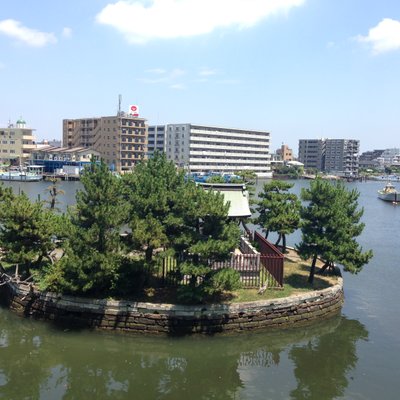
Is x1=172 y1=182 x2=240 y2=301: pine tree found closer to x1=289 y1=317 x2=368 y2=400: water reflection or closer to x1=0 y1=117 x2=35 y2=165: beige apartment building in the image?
x1=289 y1=317 x2=368 y2=400: water reflection

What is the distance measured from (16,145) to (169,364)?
124 meters

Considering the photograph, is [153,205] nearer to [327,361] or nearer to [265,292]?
[265,292]

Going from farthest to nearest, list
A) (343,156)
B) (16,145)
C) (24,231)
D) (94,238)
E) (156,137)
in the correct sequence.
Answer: (343,156)
(156,137)
(16,145)
(24,231)
(94,238)

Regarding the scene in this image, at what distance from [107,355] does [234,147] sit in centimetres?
13929

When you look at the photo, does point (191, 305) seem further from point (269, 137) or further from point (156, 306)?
point (269, 137)

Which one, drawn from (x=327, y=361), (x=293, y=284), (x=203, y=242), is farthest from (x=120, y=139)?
(x=327, y=361)

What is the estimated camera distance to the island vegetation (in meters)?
18.8

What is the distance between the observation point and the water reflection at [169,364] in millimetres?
15461

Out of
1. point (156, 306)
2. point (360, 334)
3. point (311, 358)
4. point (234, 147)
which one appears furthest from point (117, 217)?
point (234, 147)

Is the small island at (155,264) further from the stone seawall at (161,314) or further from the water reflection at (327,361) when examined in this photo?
the water reflection at (327,361)

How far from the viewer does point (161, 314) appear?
62.5 ft

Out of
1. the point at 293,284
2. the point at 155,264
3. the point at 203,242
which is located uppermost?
the point at 203,242

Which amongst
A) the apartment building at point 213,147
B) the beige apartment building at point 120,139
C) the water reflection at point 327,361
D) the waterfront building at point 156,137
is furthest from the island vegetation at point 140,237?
the waterfront building at point 156,137

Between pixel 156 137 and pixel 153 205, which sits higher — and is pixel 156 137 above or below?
above
